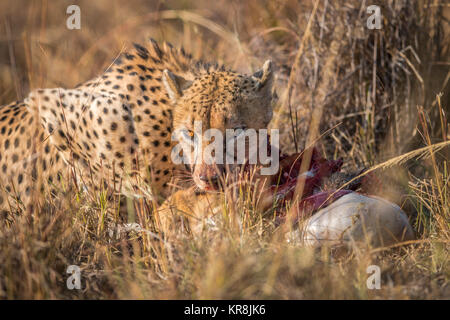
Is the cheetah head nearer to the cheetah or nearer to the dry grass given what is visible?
the cheetah

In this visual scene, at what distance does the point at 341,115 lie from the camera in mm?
4113

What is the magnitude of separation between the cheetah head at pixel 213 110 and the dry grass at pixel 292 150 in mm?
229

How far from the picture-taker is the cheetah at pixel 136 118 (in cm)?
290

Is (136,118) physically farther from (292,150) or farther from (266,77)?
(292,150)

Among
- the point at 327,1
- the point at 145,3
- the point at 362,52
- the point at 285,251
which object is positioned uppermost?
the point at 145,3

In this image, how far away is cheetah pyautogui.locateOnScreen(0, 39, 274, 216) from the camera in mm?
2904

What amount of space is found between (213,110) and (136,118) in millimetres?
479

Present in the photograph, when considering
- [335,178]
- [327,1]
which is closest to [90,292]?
[335,178]

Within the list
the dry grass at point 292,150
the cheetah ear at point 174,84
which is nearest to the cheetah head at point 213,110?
the cheetah ear at point 174,84

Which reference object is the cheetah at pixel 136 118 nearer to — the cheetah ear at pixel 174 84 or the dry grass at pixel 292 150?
the cheetah ear at pixel 174 84

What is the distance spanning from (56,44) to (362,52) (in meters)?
4.30

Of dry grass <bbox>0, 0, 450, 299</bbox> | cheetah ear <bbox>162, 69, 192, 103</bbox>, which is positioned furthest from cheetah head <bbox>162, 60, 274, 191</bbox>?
dry grass <bbox>0, 0, 450, 299</bbox>
